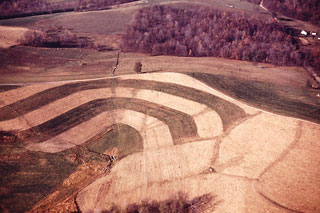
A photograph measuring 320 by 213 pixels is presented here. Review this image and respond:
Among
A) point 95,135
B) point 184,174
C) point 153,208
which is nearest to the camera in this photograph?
point 153,208

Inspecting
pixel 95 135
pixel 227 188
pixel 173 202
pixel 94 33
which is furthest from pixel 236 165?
pixel 94 33

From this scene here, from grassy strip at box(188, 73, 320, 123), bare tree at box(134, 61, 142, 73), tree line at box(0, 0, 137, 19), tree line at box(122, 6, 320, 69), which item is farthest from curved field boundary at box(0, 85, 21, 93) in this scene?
tree line at box(0, 0, 137, 19)

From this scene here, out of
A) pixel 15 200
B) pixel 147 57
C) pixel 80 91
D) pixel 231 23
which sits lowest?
pixel 15 200

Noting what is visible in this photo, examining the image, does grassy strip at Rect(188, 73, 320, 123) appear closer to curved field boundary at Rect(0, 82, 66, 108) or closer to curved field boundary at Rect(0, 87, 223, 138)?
curved field boundary at Rect(0, 87, 223, 138)

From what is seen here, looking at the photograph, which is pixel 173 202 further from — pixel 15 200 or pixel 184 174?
pixel 15 200

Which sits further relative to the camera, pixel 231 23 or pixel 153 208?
pixel 231 23

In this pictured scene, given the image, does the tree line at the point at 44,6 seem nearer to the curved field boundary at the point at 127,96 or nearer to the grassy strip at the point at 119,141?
the curved field boundary at the point at 127,96
